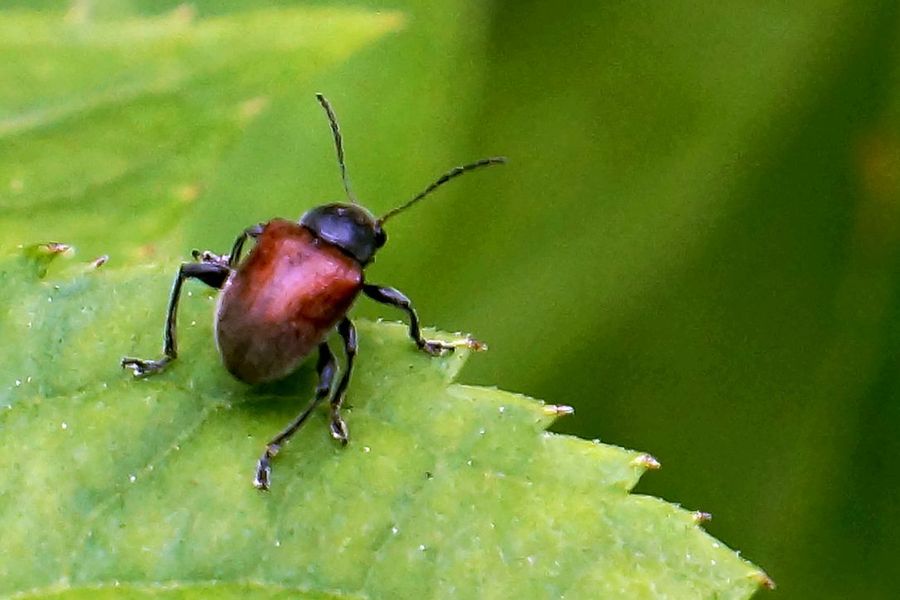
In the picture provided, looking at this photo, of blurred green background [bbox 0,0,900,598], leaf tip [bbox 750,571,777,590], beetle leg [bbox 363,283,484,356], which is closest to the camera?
leaf tip [bbox 750,571,777,590]

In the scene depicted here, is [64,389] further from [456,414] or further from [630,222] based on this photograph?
[630,222]

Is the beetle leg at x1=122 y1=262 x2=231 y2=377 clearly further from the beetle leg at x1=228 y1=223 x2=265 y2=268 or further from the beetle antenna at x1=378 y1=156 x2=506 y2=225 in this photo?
the beetle antenna at x1=378 y1=156 x2=506 y2=225

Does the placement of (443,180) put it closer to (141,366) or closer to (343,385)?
(343,385)

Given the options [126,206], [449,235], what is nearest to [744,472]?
[449,235]

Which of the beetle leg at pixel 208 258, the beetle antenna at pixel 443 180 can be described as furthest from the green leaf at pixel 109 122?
the beetle antenna at pixel 443 180

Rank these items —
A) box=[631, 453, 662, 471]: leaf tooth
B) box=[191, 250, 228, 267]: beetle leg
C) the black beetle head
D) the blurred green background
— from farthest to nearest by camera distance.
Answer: the blurred green background → box=[191, 250, 228, 267]: beetle leg → the black beetle head → box=[631, 453, 662, 471]: leaf tooth

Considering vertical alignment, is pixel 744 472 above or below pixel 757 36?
below

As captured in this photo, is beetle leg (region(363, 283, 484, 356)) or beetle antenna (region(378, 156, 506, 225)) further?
beetle antenna (region(378, 156, 506, 225))

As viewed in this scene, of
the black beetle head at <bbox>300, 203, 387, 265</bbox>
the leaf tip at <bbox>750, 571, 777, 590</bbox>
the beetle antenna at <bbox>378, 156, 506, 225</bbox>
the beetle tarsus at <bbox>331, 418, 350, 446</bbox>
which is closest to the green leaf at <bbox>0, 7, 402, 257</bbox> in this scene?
the black beetle head at <bbox>300, 203, 387, 265</bbox>
